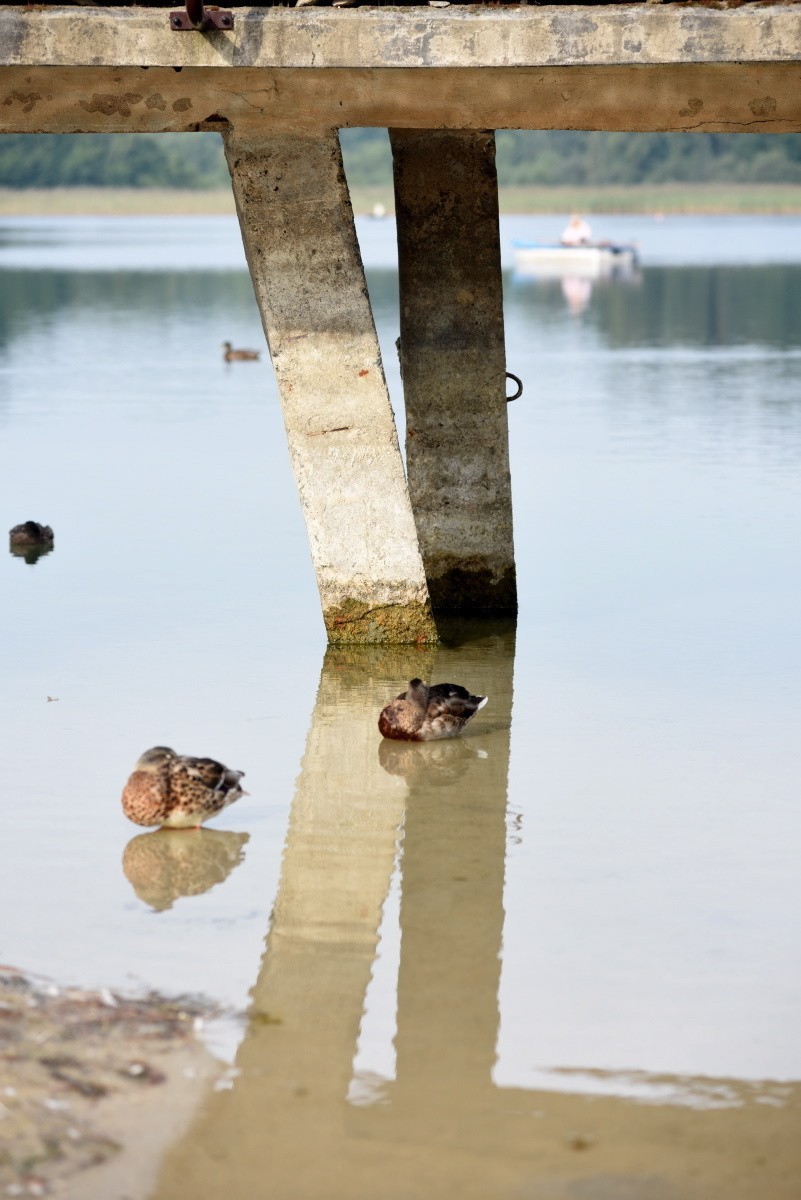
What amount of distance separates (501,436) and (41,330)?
24.5 metres

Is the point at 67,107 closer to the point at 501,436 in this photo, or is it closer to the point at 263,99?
the point at 263,99

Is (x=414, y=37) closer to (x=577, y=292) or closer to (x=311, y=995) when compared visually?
(x=311, y=995)

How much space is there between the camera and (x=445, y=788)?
8.36 meters

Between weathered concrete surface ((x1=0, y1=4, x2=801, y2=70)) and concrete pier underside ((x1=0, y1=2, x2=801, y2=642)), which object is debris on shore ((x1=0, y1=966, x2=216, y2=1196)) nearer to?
concrete pier underside ((x1=0, y1=2, x2=801, y2=642))

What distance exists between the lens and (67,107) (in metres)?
9.78

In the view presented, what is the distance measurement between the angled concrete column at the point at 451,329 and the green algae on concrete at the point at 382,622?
37.2 inches

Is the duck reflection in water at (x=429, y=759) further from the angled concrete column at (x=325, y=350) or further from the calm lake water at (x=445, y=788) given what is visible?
the angled concrete column at (x=325, y=350)

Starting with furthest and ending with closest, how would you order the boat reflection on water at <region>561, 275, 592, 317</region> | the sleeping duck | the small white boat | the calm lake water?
the small white boat, the boat reflection on water at <region>561, 275, 592, 317</region>, the sleeping duck, the calm lake water

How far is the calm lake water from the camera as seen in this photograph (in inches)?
230

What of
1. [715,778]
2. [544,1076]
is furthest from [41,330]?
[544,1076]

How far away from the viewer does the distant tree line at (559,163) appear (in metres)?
126

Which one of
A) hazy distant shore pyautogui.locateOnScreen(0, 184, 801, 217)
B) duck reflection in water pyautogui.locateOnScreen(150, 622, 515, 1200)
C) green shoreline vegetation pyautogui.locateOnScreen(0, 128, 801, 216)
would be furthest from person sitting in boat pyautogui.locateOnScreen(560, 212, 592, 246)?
duck reflection in water pyautogui.locateOnScreen(150, 622, 515, 1200)

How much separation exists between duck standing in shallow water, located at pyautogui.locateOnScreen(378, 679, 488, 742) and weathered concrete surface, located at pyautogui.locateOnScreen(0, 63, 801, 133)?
9.57 ft

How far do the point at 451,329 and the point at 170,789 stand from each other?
4.36 m
